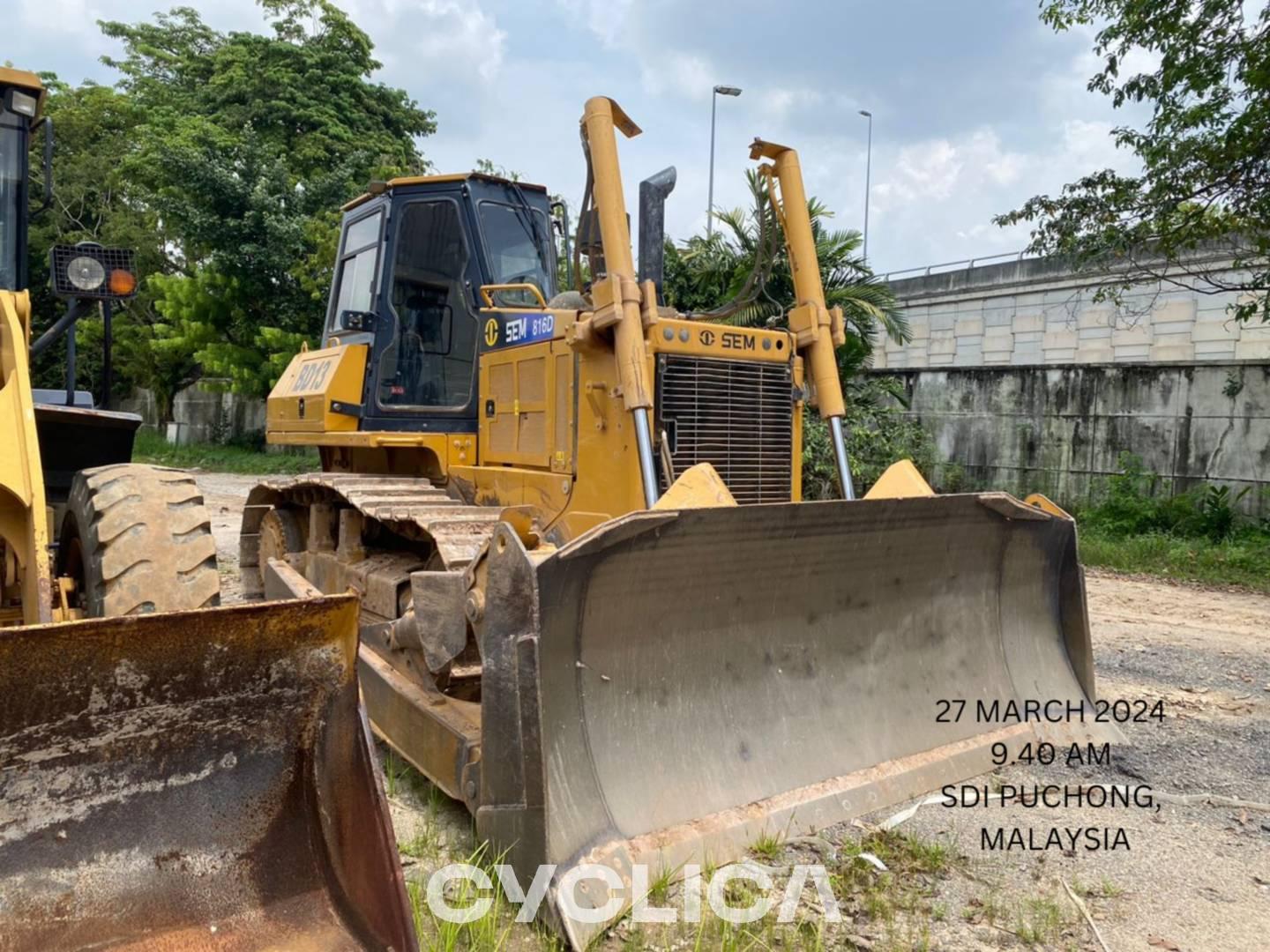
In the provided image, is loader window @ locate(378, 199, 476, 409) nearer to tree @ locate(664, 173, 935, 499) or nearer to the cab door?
the cab door

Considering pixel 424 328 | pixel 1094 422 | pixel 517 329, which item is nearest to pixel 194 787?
pixel 517 329

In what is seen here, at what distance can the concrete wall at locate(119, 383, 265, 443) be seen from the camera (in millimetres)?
22328

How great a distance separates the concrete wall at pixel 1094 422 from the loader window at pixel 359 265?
918cm

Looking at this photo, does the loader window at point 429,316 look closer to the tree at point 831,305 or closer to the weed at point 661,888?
the weed at point 661,888

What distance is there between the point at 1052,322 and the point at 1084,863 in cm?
1695

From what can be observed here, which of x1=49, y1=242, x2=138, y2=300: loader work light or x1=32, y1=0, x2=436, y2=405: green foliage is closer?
x1=49, y1=242, x2=138, y2=300: loader work light

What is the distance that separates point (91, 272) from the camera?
358 cm

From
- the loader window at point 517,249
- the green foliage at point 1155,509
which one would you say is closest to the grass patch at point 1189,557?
the green foliage at point 1155,509

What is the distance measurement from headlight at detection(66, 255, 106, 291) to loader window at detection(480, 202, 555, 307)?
2.06 meters

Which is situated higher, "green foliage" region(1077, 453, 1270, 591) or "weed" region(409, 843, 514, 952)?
"green foliage" region(1077, 453, 1270, 591)

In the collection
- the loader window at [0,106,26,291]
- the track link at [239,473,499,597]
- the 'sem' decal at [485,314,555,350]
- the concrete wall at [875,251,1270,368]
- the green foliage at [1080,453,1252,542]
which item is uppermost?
the concrete wall at [875,251,1270,368]

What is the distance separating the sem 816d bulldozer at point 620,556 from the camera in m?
2.81

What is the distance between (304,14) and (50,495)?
21.5 m

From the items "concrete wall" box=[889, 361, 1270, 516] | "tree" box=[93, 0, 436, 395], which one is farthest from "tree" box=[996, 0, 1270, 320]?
"tree" box=[93, 0, 436, 395]
